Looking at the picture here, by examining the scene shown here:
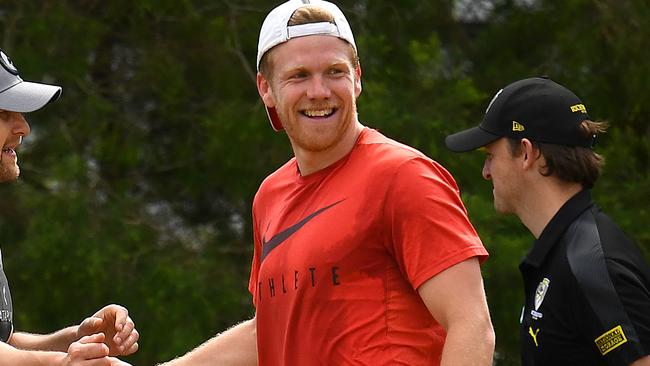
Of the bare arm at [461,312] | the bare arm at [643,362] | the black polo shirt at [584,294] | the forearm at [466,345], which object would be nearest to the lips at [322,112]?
the bare arm at [461,312]

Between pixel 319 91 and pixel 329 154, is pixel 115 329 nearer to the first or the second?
pixel 329 154

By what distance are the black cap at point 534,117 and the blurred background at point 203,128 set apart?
299 centimetres

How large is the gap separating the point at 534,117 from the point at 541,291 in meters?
0.63

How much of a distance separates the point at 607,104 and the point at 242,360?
15.3 ft

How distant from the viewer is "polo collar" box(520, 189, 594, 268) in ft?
14.1

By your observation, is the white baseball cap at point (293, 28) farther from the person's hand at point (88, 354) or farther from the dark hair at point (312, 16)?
the person's hand at point (88, 354)

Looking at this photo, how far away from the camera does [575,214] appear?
4328 millimetres

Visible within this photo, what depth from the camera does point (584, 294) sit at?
404 centimetres

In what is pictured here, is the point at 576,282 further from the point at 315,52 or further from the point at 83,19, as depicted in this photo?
the point at 83,19

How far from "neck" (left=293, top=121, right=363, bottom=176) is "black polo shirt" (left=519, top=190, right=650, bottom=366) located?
2.80ft

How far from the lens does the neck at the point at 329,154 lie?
3.76m

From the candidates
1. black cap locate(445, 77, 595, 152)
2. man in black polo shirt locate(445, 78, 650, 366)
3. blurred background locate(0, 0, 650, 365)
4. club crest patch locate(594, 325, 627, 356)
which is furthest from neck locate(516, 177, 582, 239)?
blurred background locate(0, 0, 650, 365)

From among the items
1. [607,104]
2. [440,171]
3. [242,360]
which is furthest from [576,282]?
[607,104]

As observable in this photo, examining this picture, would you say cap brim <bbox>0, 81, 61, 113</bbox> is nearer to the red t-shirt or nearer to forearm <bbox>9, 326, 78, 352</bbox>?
forearm <bbox>9, 326, 78, 352</bbox>
